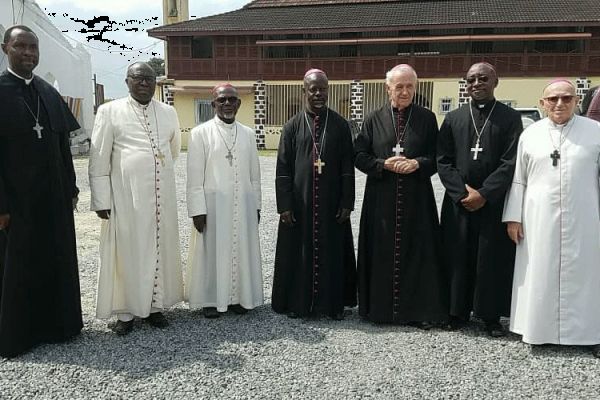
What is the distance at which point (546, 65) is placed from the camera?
884 inches

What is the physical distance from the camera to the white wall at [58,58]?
51.7 feet

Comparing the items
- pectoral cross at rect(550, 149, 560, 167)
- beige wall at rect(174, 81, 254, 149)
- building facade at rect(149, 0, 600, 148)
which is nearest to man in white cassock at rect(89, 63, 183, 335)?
pectoral cross at rect(550, 149, 560, 167)

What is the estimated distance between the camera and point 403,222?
14.0 ft

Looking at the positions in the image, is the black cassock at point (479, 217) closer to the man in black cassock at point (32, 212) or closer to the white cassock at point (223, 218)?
the white cassock at point (223, 218)

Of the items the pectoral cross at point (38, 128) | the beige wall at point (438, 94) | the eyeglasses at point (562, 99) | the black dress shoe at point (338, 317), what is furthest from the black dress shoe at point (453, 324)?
the beige wall at point (438, 94)

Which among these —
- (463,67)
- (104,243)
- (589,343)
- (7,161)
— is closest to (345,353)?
(589,343)

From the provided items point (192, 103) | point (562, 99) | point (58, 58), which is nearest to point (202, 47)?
point (192, 103)

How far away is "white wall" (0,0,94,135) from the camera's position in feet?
51.7

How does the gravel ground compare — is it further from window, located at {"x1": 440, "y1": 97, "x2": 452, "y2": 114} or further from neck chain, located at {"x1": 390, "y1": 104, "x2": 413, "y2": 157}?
window, located at {"x1": 440, "y1": 97, "x2": 452, "y2": 114}

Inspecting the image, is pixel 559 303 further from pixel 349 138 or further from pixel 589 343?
pixel 349 138

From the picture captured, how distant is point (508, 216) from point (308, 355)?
1718mm

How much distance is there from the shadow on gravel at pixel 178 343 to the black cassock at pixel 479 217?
3.91ft

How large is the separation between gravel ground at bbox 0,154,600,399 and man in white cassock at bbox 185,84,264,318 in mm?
210

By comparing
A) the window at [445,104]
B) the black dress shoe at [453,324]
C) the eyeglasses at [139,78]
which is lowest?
the black dress shoe at [453,324]
